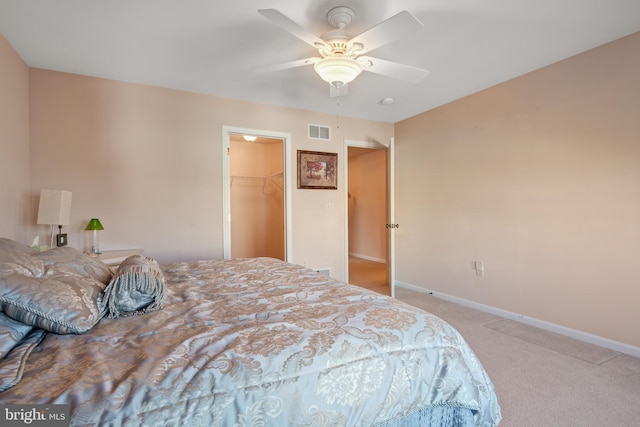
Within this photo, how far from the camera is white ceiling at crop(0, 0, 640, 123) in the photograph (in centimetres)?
202

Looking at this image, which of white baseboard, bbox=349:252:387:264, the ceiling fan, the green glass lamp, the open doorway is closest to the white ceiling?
the ceiling fan

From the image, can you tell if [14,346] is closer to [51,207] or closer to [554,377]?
[51,207]

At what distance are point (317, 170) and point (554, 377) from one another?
317cm

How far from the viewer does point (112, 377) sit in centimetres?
79

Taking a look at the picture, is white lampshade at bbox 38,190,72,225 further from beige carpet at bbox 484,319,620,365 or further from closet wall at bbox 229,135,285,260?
beige carpet at bbox 484,319,620,365

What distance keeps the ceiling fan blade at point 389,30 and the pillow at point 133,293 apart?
5.78 feet

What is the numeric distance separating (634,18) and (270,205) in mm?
5014

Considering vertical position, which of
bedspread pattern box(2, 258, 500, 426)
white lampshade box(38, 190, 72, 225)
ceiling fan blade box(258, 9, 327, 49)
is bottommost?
bedspread pattern box(2, 258, 500, 426)

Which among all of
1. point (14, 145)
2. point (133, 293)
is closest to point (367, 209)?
point (14, 145)

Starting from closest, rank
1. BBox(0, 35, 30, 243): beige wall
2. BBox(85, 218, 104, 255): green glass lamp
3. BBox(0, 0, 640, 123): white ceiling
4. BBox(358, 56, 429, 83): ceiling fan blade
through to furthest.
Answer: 1. BBox(0, 0, 640, 123): white ceiling
2. BBox(358, 56, 429, 83): ceiling fan blade
3. BBox(0, 35, 30, 243): beige wall
4. BBox(85, 218, 104, 255): green glass lamp

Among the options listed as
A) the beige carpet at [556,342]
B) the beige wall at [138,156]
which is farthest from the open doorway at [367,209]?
the beige wall at [138,156]

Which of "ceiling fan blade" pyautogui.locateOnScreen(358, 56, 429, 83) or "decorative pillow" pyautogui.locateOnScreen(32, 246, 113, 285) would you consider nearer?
"decorative pillow" pyautogui.locateOnScreen(32, 246, 113, 285)

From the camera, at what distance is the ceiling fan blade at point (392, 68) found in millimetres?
2129

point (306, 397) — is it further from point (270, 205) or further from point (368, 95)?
point (270, 205)
